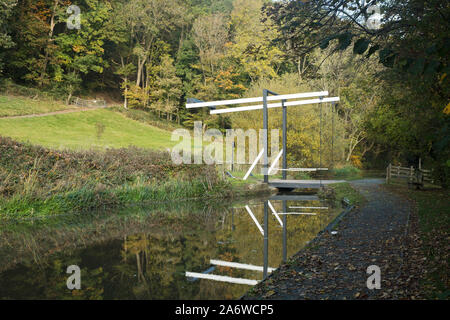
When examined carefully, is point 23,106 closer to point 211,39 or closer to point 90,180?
point 211,39

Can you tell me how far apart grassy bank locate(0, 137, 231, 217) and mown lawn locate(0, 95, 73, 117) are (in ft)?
47.2

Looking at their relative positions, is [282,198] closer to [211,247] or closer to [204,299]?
[211,247]

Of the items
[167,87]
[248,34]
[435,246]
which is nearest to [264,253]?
[435,246]

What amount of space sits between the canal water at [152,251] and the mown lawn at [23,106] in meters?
17.4

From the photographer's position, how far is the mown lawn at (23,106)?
22.0 meters

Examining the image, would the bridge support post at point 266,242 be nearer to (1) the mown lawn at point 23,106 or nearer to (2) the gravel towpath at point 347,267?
(2) the gravel towpath at point 347,267

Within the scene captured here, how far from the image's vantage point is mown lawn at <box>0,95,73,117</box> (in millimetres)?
22031

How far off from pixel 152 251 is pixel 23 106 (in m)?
22.6

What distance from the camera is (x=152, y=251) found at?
17.7ft

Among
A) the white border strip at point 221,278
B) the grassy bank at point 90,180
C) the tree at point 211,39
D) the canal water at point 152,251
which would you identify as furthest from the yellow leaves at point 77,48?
the white border strip at point 221,278

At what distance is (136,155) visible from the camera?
11375 mm

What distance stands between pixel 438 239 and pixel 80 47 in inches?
1298

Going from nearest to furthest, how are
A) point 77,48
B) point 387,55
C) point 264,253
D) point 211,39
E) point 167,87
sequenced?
1. point 387,55
2. point 264,253
3. point 77,48
4. point 211,39
5. point 167,87

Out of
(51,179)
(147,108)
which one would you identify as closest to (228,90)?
(147,108)
